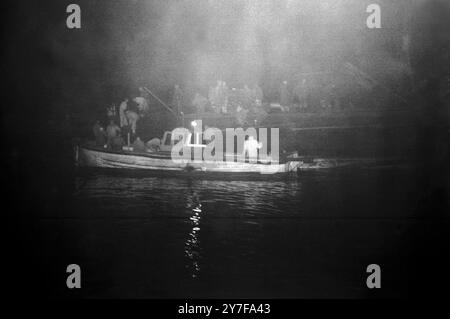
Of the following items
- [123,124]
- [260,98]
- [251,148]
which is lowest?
[251,148]

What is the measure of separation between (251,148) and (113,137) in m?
1.62

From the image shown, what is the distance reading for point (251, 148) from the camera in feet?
16.9

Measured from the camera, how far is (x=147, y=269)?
15.7 ft

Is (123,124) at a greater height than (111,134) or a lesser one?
greater

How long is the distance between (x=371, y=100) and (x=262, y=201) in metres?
1.69

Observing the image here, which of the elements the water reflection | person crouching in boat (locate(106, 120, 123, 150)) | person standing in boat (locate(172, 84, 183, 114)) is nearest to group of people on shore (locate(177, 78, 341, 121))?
person standing in boat (locate(172, 84, 183, 114))

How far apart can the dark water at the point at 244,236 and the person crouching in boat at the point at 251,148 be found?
29 centimetres

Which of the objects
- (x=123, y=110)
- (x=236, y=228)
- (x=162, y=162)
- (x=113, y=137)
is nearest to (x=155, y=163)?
(x=162, y=162)

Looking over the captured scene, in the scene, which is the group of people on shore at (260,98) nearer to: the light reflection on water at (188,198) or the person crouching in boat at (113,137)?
the person crouching in boat at (113,137)

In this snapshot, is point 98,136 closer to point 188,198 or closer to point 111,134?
point 111,134

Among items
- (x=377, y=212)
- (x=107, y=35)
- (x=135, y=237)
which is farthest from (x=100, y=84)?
(x=377, y=212)

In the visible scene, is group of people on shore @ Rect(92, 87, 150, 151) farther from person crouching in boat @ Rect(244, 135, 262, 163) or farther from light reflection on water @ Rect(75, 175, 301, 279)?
person crouching in boat @ Rect(244, 135, 262, 163)
